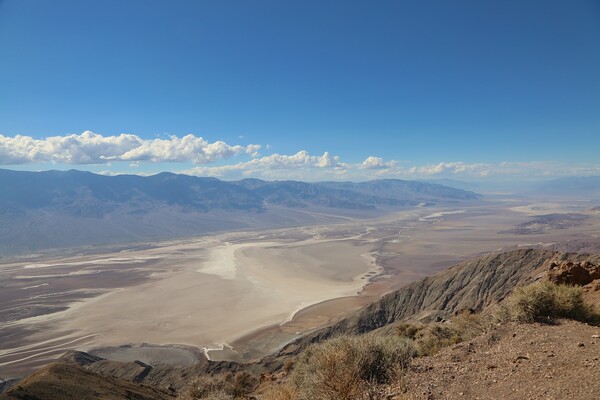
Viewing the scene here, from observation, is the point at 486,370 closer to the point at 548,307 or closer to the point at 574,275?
the point at 548,307

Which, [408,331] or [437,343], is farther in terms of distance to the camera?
[408,331]

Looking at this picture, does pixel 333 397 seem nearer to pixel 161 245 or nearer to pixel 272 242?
pixel 272 242

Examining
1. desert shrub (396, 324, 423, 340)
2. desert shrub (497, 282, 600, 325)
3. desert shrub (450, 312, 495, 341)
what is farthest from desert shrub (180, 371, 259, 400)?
desert shrub (497, 282, 600, 325)

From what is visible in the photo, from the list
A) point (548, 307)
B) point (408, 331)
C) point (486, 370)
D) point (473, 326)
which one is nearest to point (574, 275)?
point (548, 307)

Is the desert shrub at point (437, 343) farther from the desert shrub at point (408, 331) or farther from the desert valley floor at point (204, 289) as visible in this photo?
the desert valley floor at point (204, 289)

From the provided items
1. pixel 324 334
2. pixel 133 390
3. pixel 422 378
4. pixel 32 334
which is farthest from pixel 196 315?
pixel 422 378

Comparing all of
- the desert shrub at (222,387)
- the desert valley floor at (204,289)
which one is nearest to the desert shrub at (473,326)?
the desert shrub at (222,387)
